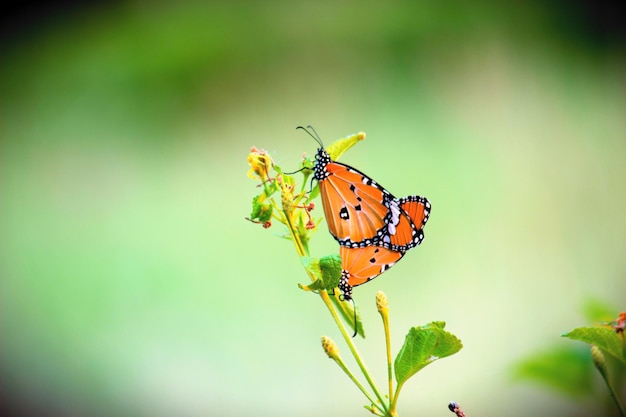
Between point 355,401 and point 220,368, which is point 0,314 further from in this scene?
point 355,401

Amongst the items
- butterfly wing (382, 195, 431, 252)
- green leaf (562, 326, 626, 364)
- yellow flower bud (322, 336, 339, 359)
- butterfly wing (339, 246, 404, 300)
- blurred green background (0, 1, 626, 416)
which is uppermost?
blurred green background (0, 1, 626, 416)

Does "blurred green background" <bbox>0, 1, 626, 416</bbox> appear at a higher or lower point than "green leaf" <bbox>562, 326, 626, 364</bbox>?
higher

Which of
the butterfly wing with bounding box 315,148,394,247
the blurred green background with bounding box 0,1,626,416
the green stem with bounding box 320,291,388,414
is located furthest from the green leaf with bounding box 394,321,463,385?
the blurred green background with bounding box 0,1,626,416

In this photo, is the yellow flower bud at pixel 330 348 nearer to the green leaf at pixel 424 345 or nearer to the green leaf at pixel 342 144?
the green leaf at pixel 424 345

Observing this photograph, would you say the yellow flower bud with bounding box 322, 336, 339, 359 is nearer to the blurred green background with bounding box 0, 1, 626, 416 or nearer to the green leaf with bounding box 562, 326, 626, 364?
the green leaf with bounding box 562, 326, 626, 364

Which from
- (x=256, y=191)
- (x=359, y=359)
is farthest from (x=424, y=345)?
(x=256, y=191)

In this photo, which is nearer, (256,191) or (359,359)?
(359,359)

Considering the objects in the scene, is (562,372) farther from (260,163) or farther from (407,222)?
(260,163)

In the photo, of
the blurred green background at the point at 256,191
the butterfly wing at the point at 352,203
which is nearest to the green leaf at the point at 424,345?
the butterfly wing at the point at 352,203
